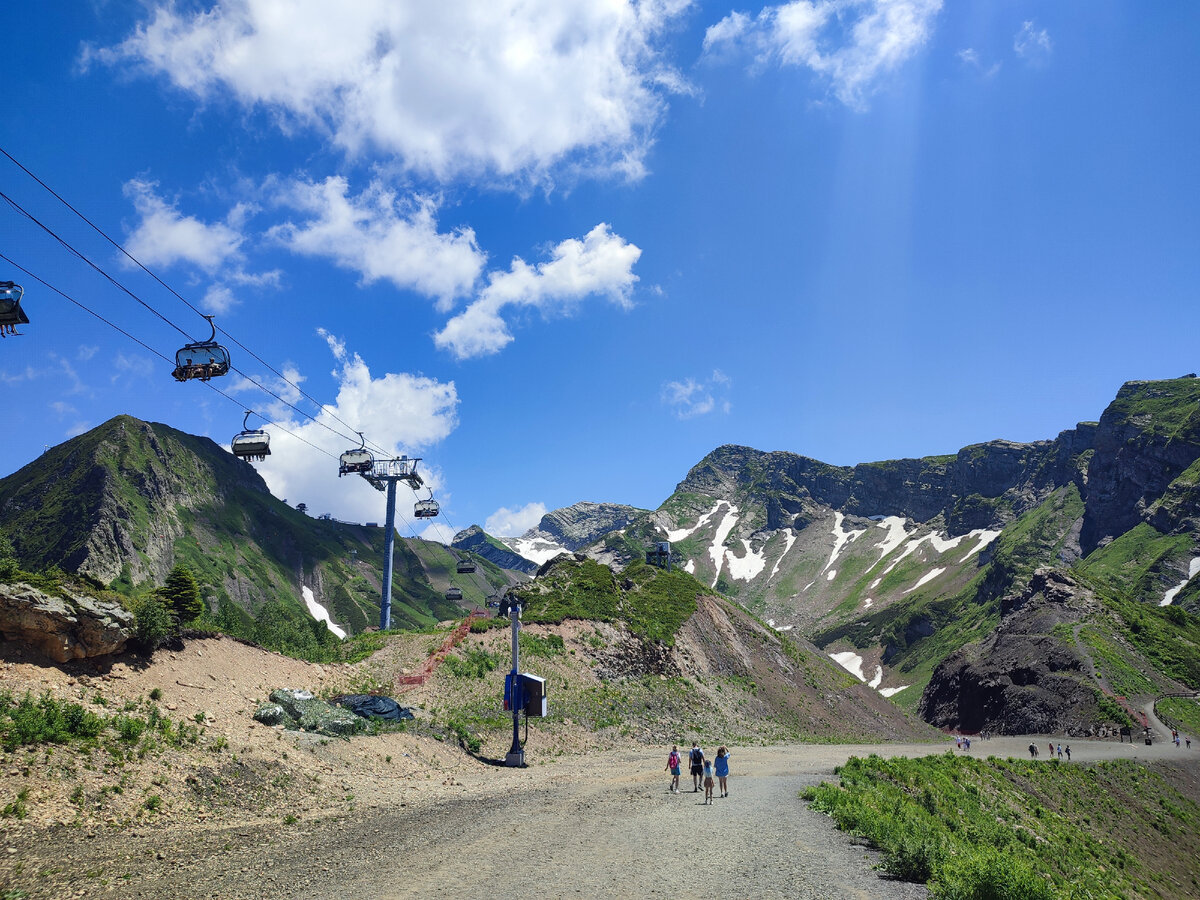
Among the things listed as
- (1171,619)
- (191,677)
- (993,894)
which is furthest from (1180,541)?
(191,677)

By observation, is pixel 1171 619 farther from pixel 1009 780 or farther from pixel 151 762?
pixel 151 762

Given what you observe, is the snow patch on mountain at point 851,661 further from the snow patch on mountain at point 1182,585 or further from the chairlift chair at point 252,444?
the chairlift chair at point 252,444

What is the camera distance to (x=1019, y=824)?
35.8 meters

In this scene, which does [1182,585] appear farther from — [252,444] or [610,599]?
[252,444]

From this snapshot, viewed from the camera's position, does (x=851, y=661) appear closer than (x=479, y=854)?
No

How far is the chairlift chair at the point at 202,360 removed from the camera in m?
24.5

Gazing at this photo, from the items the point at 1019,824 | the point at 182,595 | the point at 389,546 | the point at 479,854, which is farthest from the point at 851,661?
the point at 479,854

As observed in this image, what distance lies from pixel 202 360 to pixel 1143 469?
23404 centimetres

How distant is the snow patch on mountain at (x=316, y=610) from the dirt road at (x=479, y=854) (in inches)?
7061

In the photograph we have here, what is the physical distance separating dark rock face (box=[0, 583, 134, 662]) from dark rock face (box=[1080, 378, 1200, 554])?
210 m

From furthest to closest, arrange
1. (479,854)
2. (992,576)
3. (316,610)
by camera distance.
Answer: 1. (316,610)
2. (992,576)
3. (479,854)

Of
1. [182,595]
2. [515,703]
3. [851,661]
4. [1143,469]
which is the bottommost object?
[851,661]

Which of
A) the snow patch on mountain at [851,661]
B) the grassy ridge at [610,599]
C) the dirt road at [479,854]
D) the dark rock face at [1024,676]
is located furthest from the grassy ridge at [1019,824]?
the snow patch on mountain at [851,661]

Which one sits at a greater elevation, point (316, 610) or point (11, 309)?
point (316, 610)
